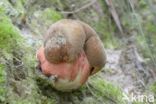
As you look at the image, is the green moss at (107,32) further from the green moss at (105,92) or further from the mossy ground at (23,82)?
the mossy ground at (23,82)

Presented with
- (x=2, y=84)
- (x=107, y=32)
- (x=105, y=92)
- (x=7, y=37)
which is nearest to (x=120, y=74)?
(x=107, y=32)

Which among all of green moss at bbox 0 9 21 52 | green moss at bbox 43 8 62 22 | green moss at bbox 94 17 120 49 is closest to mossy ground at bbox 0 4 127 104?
green moss at bbox 0 9 21 52

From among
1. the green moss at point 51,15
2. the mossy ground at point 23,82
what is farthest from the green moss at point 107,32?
the mossy ground at point 23,82

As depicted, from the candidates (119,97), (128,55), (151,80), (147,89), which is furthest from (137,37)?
(119,97)

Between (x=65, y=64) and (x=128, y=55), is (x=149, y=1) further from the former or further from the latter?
(x=128, y=55)

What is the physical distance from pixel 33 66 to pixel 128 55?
218cm

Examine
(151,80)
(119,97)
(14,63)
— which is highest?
(14,63)

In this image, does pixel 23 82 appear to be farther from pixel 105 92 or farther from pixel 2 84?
pixel 105 92

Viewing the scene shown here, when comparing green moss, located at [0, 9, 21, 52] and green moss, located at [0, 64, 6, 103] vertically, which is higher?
green moss, located at [0, 9, 21, 52]

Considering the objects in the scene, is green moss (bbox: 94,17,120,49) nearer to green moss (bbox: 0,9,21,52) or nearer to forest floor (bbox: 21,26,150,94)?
forest floor (bbox: 21,26,150,94)

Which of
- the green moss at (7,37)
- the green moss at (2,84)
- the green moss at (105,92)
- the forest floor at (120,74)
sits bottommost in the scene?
the forest floor at (120,74)

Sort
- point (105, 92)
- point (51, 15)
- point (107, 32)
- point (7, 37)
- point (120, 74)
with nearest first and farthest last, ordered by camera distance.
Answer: point (7, 37) < point (105, 92) < point (120, 74) < point (51, 15) < point (107, 32)

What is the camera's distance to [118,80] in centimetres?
376

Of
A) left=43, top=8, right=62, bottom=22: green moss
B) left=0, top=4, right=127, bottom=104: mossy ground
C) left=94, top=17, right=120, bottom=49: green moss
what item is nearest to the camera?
left=0, top=4, right=127, bottom=104: mossy ground
